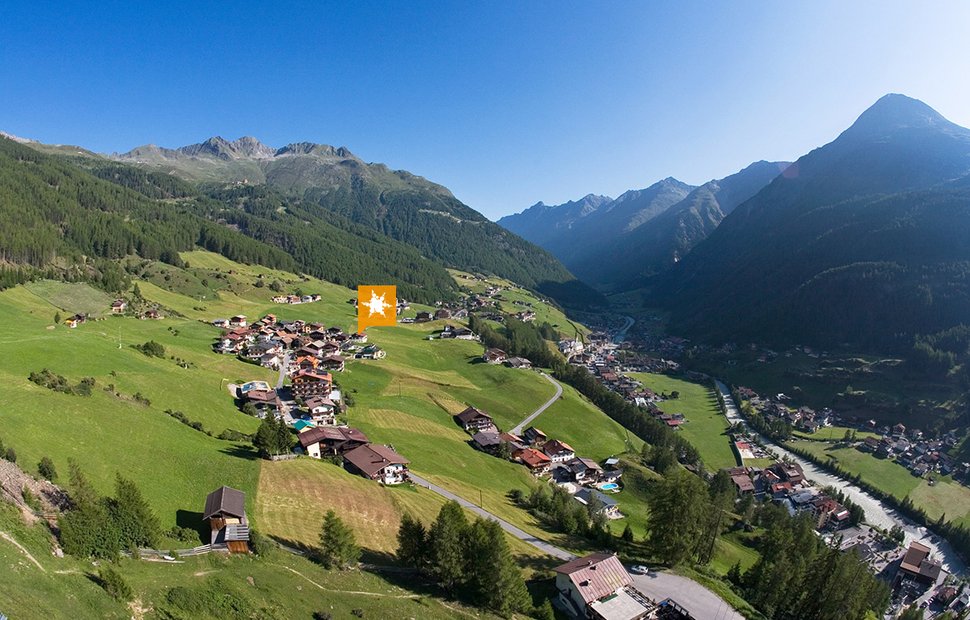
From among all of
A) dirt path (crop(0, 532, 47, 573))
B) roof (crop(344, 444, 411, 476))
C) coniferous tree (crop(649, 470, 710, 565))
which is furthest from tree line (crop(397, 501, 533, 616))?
dirt path (crop(0, 532, 47, 573))

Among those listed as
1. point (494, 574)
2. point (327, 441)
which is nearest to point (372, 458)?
point (327, 441)

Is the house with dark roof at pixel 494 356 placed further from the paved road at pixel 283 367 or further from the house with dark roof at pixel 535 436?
the paved road at pixel 283 367

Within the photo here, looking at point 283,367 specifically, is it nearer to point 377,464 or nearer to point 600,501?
point 377,464

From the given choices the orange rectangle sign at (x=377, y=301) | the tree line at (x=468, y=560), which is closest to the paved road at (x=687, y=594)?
the tree line at (x=468, y=560)

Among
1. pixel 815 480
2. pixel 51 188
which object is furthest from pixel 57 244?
pixel 815 480

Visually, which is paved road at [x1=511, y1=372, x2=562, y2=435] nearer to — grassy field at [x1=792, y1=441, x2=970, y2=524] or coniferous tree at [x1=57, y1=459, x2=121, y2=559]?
grassy field at [x1=792, y1=441, x2=970, y2=524]

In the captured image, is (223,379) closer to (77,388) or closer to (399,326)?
(77,388)
